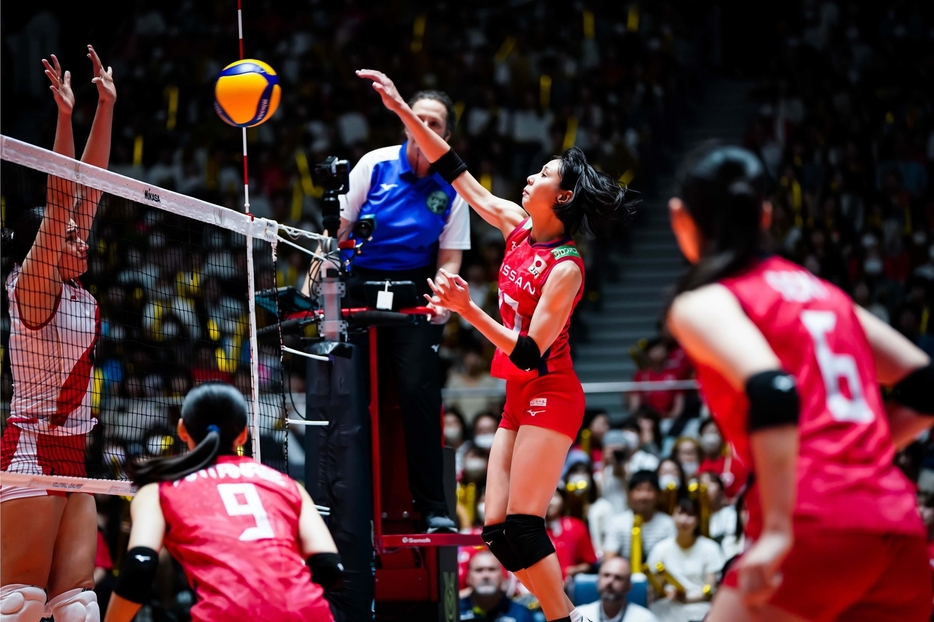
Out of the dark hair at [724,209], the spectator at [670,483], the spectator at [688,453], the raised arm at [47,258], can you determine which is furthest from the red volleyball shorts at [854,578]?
the spectator at [688,453]

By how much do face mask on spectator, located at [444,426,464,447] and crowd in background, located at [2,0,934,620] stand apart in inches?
0.9

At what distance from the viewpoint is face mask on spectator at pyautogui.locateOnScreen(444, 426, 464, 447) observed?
11.5m

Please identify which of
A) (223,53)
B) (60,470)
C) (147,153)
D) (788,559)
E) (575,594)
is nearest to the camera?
(788,559)

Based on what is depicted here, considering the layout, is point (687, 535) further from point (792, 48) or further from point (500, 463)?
point (792, 48)

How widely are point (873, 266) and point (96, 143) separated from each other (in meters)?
10.5

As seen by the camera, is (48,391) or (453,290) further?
(48,391)

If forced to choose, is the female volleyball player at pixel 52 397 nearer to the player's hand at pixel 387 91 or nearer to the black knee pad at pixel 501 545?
the player's hand at pixel 387 91

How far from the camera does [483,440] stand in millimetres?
11336

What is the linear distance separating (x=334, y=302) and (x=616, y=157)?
9938mm

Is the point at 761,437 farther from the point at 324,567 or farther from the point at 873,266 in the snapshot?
the point at 873,266

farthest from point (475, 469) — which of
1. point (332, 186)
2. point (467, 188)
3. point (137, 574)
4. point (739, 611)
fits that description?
point (739, 611)

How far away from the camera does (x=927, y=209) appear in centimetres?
1436

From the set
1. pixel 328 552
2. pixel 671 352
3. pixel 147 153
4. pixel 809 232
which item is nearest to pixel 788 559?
pixel 328 552

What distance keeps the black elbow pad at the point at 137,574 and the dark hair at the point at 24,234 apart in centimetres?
225
